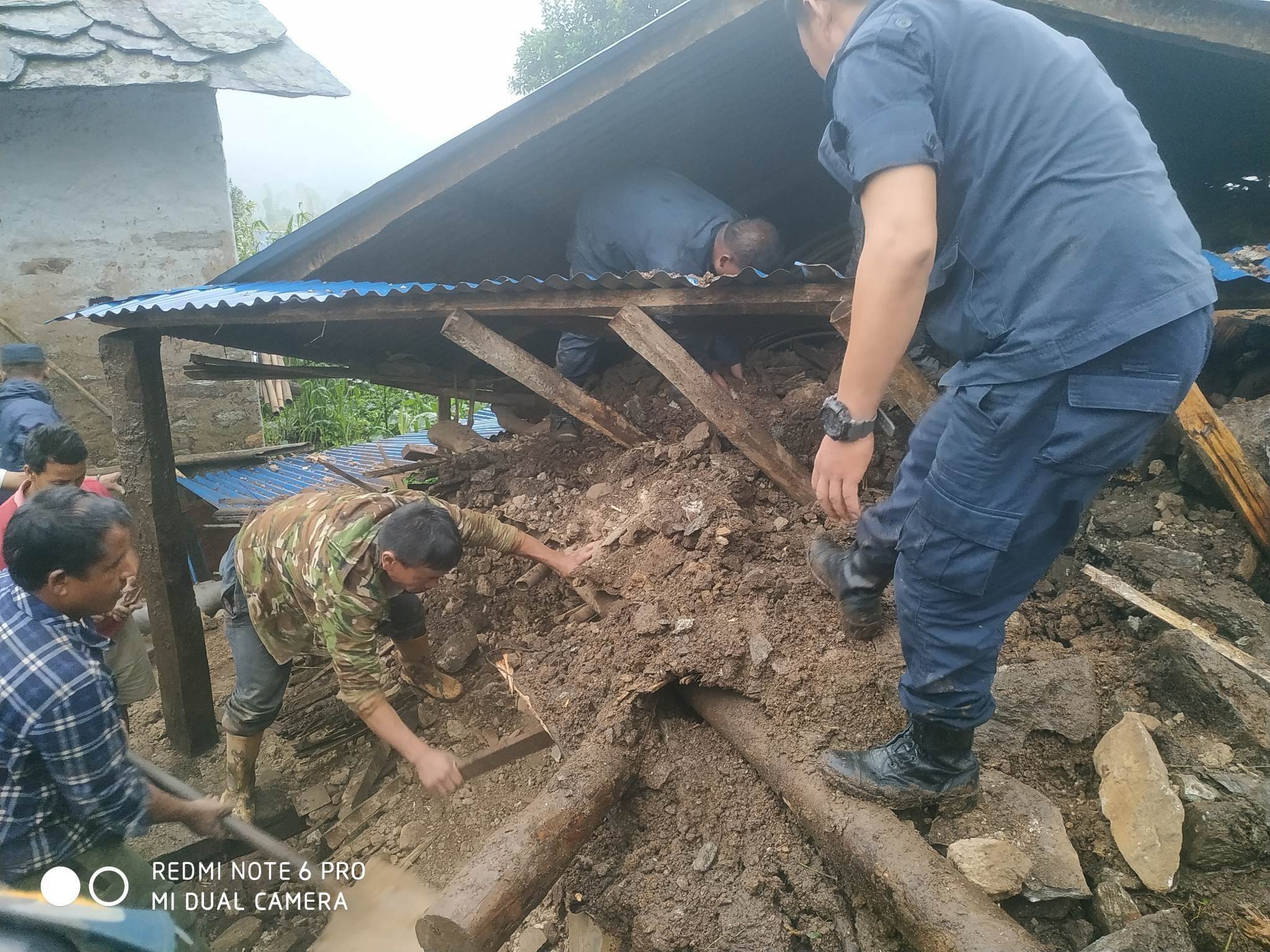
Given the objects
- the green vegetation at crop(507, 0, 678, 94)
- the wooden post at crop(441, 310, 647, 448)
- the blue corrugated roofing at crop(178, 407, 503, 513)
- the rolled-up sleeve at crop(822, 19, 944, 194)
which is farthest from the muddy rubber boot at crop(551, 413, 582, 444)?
the green vegetation at crop(507, 0, 678, 94)

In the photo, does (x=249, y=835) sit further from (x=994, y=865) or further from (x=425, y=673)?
(x=994, y=865)

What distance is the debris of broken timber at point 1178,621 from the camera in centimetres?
244

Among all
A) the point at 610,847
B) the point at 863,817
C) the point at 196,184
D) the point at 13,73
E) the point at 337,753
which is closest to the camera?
the point at 863,817

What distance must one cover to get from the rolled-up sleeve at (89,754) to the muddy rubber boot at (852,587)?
97.3 inches

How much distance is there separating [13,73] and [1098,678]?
944 cm

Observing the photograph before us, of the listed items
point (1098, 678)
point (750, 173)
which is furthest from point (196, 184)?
point (1098, 678)

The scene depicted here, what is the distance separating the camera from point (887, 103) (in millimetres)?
1672

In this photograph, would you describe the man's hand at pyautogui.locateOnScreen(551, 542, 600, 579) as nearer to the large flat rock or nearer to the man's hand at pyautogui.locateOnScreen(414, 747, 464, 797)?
the man's hand at pyautogui.locateOnScreen(414, 747, 464, 797)

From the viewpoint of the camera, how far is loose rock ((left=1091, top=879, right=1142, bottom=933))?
2.03 meters

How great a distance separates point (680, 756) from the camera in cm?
263

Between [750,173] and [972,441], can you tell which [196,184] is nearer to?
[750,173]

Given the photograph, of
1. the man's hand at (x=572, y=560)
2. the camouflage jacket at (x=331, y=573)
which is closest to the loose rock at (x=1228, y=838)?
the man's hand at (x=572, y=560)

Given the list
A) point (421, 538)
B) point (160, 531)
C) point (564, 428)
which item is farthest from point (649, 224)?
point (160, 531)

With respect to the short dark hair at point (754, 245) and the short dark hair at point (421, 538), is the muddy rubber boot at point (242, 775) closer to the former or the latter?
the short dark hair at point (421, 538)
